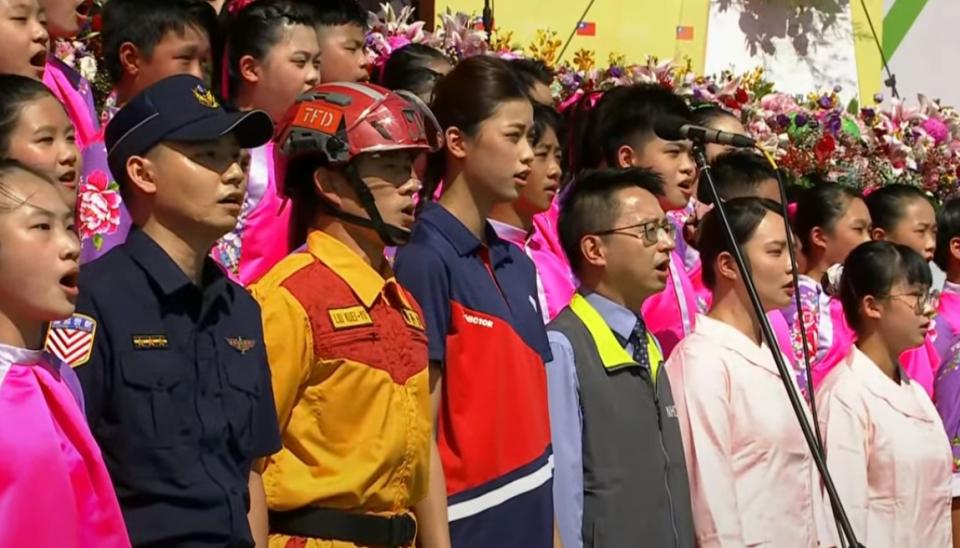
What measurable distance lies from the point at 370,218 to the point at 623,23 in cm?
563

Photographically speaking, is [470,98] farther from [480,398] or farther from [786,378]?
[786,378]

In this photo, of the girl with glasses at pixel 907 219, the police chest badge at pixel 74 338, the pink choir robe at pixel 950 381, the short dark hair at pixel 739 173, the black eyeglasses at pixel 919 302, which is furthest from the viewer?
the girl with glasses at pixel 907 219

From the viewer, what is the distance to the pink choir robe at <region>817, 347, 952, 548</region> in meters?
5.60

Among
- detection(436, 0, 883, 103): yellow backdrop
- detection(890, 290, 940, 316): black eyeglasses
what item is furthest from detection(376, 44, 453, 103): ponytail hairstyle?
detection(436, 0, 883, 103): yellow backdrop

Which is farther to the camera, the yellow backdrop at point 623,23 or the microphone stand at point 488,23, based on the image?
the yellow backdrop at point 623,23

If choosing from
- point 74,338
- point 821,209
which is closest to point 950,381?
point 821,209

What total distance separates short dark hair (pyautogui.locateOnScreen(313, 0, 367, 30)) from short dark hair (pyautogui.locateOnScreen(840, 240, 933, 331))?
1837 millimetres

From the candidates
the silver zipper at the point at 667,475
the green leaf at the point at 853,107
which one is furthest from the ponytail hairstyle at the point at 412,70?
the green leaf at the point at 853,107

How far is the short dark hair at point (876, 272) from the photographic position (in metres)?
5.89

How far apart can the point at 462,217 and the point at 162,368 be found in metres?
1.31

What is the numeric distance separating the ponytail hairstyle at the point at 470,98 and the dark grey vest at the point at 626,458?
549 mm

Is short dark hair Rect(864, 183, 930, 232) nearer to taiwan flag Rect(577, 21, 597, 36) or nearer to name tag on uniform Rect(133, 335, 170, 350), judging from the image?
taiwan flag Rect(577, 21, 597, 36)

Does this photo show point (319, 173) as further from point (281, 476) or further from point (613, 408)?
point (613, 408)

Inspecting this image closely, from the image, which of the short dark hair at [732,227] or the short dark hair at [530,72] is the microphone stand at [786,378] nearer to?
the short dark hair at [732,227]
